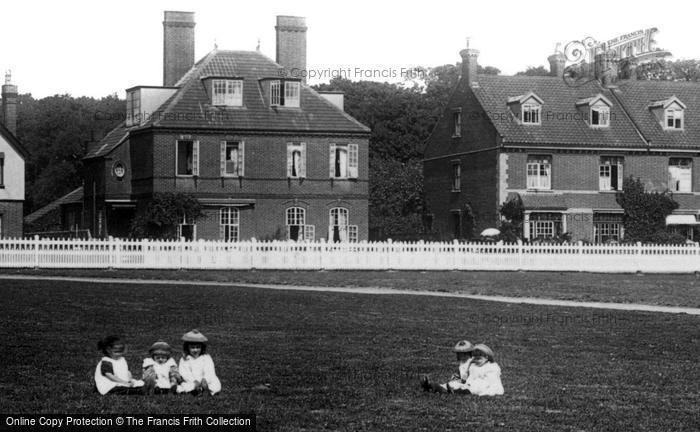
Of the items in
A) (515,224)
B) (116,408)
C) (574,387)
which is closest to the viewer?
(116,408)

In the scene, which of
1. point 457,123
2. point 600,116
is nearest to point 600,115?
point 600,116

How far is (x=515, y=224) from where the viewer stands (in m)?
50.0

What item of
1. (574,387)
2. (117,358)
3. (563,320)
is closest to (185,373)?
(117,358)

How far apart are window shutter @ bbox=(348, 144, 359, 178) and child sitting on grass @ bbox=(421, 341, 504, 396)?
3739 centimetres

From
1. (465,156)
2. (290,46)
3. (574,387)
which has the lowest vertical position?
(574,387)

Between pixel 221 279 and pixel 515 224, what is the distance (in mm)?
20498

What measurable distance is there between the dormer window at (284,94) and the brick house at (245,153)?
44 millimetres

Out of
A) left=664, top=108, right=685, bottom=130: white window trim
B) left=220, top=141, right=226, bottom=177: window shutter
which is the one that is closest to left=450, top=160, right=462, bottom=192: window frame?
left=664, top=108, right=685, bottom=130: white window trim

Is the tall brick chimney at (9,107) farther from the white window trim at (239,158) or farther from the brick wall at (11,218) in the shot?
the white window trim at (239,158)

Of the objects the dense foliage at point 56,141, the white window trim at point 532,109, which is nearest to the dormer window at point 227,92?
the white window trim at point 532,109

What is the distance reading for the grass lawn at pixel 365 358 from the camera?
33.6 feet

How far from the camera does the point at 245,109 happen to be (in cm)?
4831

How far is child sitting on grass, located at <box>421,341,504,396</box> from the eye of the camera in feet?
37.0

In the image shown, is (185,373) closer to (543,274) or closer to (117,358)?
(117,358)
